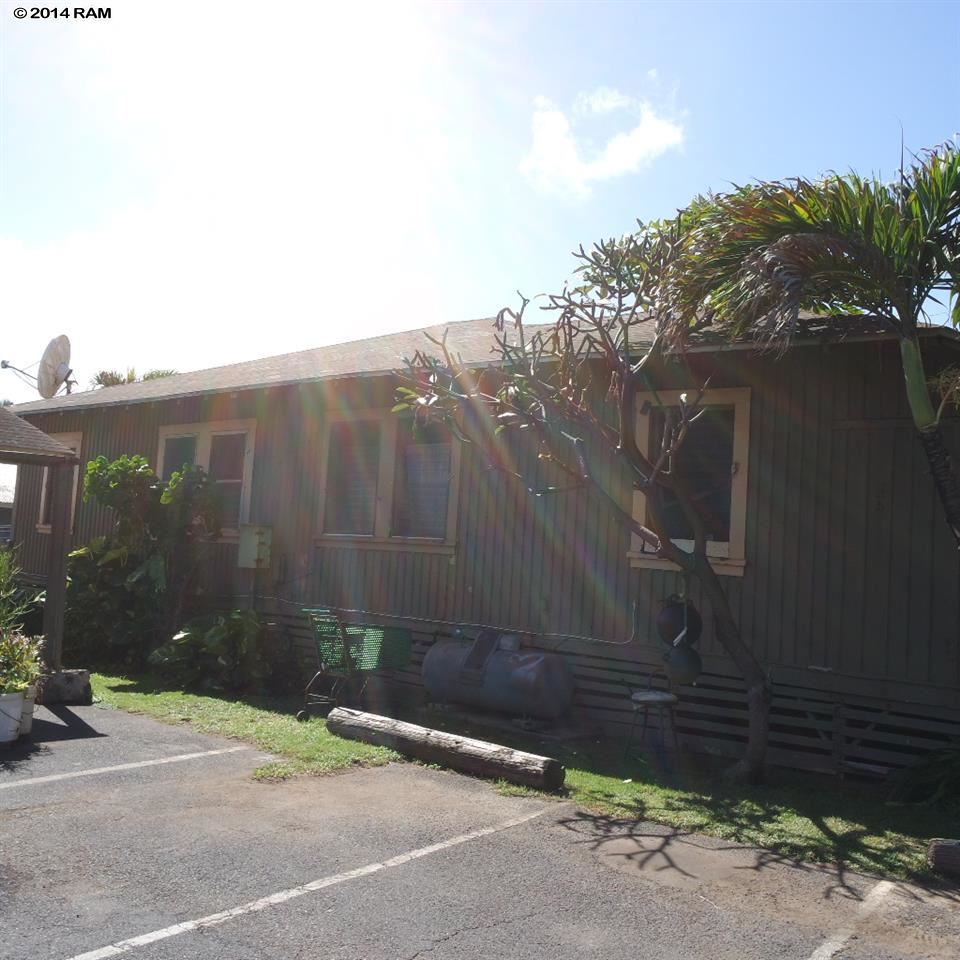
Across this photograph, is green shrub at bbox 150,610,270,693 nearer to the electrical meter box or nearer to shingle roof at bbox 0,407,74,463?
the electrical meter box

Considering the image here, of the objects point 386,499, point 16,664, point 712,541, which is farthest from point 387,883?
point 386,499

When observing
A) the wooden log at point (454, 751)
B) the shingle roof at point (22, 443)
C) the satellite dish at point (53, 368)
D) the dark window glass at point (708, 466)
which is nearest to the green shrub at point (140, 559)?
the shingle roof at point (22, 443)

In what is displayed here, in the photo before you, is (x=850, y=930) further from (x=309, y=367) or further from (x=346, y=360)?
(x=309, y=367)

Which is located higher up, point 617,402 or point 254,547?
point 617,402

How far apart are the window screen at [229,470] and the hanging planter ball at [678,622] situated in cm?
648

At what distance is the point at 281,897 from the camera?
4531mm

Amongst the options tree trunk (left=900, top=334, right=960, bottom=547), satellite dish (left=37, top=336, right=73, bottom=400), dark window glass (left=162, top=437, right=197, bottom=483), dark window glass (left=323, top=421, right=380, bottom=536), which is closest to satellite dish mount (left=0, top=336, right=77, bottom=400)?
satellite dish (left=37, top=336, right=73, bottom=400)

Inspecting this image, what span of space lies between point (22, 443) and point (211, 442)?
3641 mm

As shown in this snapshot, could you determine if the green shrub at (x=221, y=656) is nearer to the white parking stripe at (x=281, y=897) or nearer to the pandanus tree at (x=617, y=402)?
the pandanus tree at (x=617, y=402)

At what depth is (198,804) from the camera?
6.08 m

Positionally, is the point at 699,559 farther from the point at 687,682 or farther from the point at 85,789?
the point at 85,789

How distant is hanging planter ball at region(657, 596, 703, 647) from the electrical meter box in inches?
212

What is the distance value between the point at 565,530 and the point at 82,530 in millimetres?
8858

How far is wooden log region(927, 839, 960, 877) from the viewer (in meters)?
5.15
